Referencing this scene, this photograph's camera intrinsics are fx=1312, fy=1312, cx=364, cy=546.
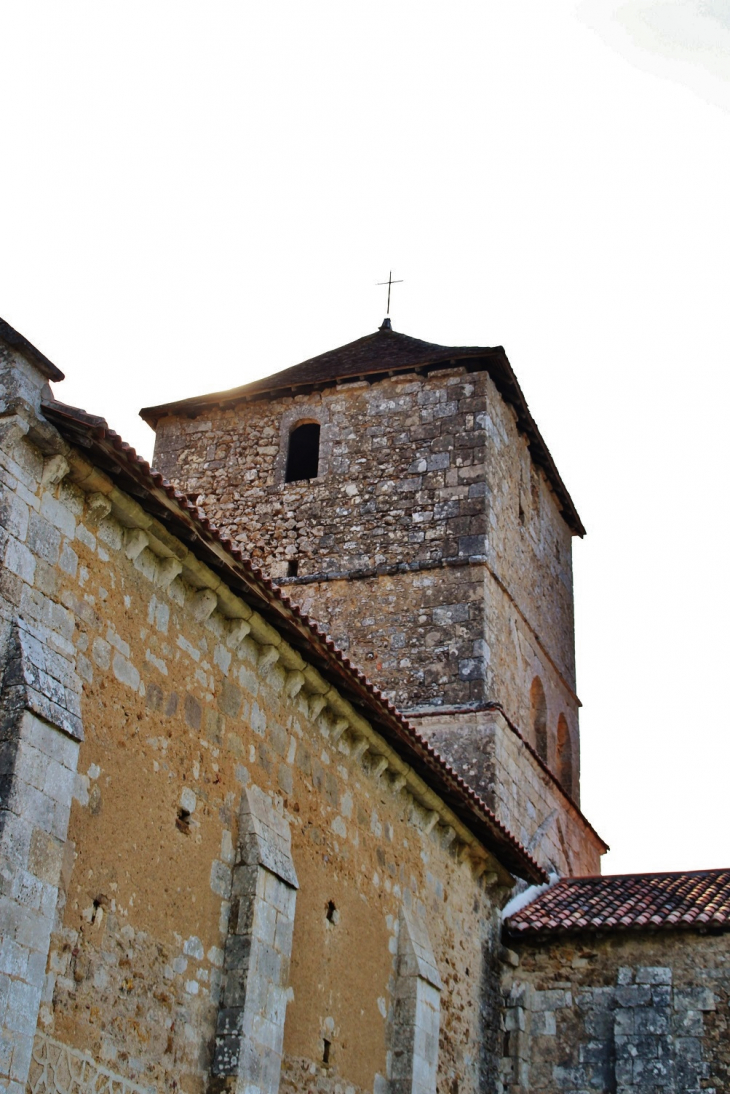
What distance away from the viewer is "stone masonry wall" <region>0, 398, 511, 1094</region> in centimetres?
745

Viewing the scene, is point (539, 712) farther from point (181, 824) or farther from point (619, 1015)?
point (181, 824)

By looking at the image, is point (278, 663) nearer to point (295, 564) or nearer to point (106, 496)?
point (106, 496)

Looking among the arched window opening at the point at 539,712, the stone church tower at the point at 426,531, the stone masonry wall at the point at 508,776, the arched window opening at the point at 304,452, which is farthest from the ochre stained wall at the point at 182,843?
the arched window opening at the point at 304,452

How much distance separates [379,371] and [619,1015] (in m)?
9.39

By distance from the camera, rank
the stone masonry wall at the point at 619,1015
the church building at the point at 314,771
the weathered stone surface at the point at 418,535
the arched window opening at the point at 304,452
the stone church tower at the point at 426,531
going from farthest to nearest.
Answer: the arched window opening at the point at 304,452, the weathered stone surface at the point at 418,535, the stone church tower at the point at 426,531, the stone masonry wall at the point at 619,1015, the church building at the point at 314,771

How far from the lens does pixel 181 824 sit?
8.53 m

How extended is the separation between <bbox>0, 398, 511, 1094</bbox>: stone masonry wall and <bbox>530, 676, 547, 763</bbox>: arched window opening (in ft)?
21.1

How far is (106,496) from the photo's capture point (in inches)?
321

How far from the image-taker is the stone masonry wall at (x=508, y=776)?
50.1 ft

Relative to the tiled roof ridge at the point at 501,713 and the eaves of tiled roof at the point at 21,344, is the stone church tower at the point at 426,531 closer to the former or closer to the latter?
the tiled roof ridge at the point at 501,713

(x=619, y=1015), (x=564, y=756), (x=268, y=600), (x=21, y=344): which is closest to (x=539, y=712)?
(x=564, y=756)

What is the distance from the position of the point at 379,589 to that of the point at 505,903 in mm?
4540

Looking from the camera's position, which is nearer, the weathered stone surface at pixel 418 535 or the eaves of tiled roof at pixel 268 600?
the eaves of tiled roof at pixel 268 600

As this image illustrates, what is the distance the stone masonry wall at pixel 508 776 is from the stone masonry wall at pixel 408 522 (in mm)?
366
